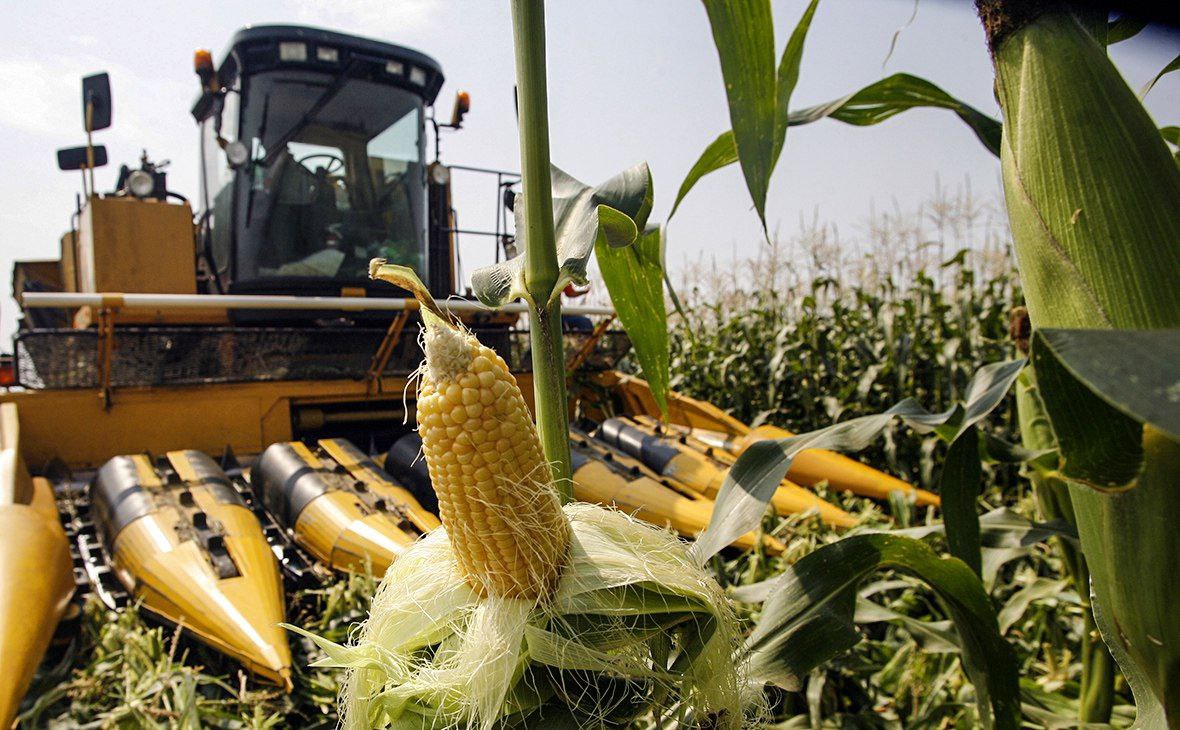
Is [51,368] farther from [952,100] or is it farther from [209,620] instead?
[952,100]

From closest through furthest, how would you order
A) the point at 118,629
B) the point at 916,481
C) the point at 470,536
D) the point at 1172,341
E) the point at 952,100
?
the point at 1172,341 < the point at 470,536 < the point at 952,100 < the point at 118,629 < the point at 916,481

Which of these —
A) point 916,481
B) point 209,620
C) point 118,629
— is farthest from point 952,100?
point 916,481

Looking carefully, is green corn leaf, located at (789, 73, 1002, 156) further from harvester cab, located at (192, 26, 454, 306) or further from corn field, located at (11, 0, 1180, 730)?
harvester cab, located at (192, 26, 454, 306)

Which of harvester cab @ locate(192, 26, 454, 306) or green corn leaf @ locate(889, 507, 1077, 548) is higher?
harvester cab @ locate(192, 26, 454, 306)

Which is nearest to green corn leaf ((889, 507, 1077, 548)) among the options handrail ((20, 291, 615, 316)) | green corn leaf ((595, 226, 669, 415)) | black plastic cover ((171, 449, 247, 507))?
green corn leaf ((595, 226, 669, 415))

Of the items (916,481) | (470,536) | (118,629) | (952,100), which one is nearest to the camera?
(470,536)

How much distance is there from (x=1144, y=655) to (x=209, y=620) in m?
2.00

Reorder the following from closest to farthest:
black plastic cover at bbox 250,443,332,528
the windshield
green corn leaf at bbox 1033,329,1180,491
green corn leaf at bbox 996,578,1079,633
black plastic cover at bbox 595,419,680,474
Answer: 1. green corn leaf at bbox 1033,329,1180,491
2. green corn leaf at bbox 996,578,1079,633
3. black plastic cover at bbox 250,443,332,528
4. black plastic cover at bbox 595,419,680,474
5. the windshield

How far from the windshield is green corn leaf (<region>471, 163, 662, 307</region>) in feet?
12.9

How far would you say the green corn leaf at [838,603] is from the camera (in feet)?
2.92

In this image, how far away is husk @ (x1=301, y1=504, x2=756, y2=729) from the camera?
59 centimetres

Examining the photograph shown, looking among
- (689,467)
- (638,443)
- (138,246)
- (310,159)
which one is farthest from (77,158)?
(689,467)

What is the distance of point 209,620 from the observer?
1.89 meters

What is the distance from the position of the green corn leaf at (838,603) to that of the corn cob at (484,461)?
42 cm
